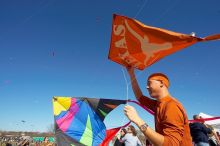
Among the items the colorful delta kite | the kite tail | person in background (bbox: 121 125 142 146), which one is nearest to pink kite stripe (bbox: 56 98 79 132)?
the colorful delta kite

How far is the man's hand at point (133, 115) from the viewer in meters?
2.78

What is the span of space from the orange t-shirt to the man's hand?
0.24 m

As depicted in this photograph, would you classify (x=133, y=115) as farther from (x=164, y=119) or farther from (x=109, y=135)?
(x=109, y=135)

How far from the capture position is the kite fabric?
12.5 ft

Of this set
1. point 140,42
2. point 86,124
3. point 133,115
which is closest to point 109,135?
point 86,124

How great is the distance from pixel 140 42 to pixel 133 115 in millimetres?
1601

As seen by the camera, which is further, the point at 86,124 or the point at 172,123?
the point at 86,124

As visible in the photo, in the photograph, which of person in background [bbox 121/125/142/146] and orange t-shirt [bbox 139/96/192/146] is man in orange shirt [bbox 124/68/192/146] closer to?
orange t-shirt [bbox 139/96/192/146]

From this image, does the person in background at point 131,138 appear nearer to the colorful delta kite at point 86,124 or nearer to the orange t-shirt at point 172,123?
the colorful delta kite at point 86,124

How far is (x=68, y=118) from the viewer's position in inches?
208

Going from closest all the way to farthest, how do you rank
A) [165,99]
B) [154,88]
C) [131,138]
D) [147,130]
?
[147,130]
[165,99]
[154,88]
[131,138]

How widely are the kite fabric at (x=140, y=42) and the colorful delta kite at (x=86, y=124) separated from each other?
0.97m

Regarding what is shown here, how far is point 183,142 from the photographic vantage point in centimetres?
287

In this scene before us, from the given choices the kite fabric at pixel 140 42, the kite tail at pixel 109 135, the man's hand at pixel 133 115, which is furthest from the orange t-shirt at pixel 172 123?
the kite tail at pixel 109 135
